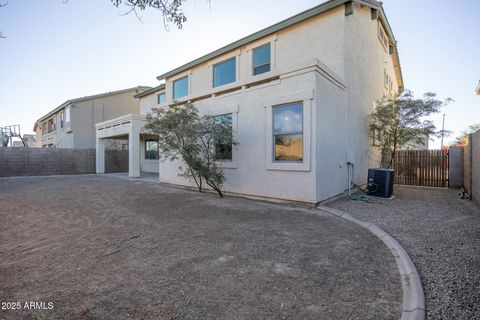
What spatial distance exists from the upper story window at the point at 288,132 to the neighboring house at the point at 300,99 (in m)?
0.03

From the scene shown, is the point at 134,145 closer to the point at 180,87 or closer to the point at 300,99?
the point at 180,87

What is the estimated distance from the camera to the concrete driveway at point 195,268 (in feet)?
7.44

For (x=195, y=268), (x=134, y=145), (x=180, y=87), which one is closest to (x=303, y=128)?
(x=195, y=268)

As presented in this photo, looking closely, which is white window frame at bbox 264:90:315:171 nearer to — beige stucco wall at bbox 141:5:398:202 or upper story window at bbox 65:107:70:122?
beige stucco wall at bbox 141:5:398:202

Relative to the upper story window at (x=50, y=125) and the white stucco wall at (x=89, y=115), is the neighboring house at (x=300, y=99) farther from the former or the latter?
the upper story window at (x=50, y=125)

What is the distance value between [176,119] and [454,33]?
12038mm

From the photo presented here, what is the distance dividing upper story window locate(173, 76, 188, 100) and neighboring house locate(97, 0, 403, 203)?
173cm

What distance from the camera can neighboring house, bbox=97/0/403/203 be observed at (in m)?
6.77

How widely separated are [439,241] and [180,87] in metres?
13.2

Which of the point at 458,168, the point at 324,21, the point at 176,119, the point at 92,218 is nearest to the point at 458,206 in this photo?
the point at 458,168

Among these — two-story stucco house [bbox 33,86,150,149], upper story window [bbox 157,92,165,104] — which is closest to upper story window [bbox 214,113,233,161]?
upper story window [bbox 157,92,165,104]

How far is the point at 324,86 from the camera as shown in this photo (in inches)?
274

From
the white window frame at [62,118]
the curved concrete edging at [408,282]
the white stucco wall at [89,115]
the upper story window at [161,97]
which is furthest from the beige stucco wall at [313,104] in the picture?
the white window frame at [62,118]

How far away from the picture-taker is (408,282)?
2.73 metres
